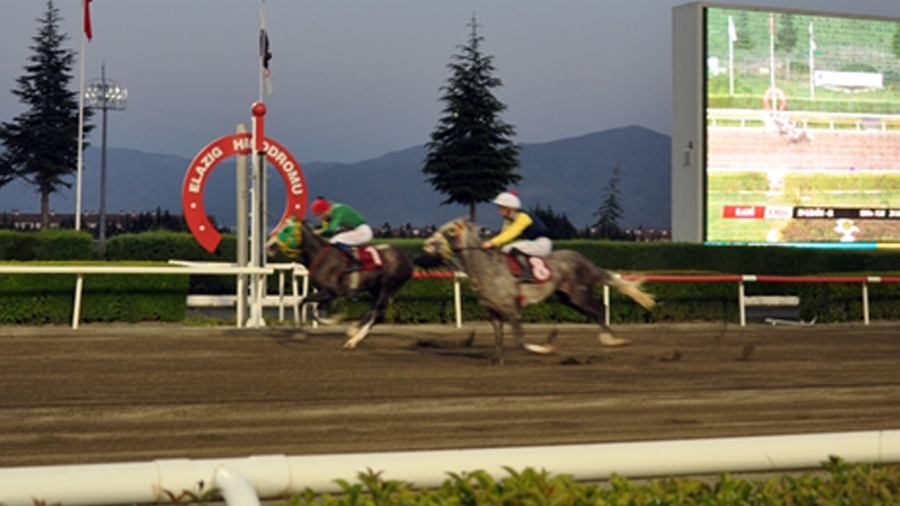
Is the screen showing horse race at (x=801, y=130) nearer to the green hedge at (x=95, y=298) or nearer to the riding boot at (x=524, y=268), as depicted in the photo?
the green hedge at (x=95, y=298)

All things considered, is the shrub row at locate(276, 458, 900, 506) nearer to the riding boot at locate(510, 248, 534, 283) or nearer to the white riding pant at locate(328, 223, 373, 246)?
the riding boot at locate(510, 248, 534, 283)

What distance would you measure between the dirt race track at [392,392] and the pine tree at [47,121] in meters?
44.8

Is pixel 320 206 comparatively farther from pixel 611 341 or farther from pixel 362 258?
pixel 611 341

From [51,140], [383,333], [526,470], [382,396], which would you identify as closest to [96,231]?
[51,140]

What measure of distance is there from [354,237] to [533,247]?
2067 mm

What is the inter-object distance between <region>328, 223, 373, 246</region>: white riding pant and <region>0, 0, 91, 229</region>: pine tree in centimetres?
4636

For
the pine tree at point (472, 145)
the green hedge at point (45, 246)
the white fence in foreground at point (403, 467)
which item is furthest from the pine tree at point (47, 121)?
the white fence in foreground at point (403, 467)

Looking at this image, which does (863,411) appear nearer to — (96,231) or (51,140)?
(51,140)

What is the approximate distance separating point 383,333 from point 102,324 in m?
3.57

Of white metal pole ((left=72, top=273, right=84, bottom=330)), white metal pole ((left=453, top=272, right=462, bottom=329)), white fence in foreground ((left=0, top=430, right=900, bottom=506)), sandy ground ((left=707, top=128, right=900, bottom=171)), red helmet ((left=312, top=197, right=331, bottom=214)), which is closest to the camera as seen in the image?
white fence in foreground ((left=0, top=430, right=900, bottom=506))

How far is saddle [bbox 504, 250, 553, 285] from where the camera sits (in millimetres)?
11141

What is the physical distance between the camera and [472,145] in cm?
4556

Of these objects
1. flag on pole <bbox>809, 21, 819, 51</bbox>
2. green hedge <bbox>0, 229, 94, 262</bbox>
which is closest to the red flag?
green hedge <bbox>0, 229, 94, 262</bbox>

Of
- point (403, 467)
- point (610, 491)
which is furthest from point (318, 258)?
point (403, 467)
